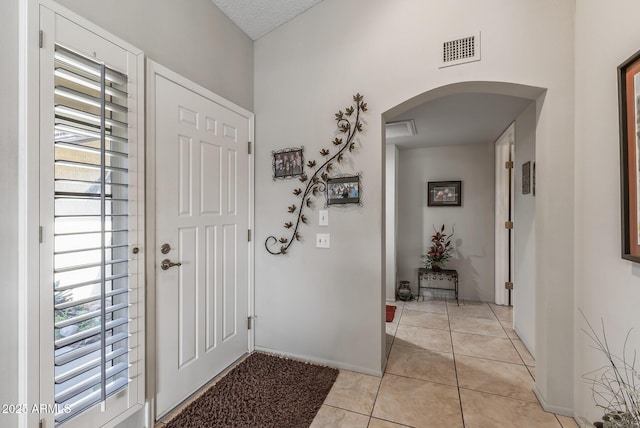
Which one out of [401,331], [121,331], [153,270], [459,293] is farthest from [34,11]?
[459,293]

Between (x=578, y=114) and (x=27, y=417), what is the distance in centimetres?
304

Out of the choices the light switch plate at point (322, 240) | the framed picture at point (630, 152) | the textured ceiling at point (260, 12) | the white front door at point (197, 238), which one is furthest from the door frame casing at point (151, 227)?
the framed picture at point (630, 152)

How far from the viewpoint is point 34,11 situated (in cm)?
115

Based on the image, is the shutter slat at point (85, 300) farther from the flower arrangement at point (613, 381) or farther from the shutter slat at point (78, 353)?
the flower arrangement at point (613, 381)

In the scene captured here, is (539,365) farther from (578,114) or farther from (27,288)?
(27,288)

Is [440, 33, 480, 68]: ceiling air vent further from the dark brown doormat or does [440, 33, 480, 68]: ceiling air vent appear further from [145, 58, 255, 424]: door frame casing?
the dark brown doormat

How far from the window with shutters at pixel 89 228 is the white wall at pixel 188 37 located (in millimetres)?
151

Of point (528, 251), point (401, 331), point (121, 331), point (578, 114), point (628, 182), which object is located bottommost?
point (401, 331)

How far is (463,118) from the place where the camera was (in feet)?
10.2

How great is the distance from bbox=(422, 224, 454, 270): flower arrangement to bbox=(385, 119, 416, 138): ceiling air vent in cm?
154

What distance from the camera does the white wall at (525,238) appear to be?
2.52 m

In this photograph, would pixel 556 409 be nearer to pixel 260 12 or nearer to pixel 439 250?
pixel 439 250

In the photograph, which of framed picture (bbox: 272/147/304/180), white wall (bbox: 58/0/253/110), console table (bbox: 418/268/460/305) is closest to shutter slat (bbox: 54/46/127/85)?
white wall (bbox: 58/0/253/110)
